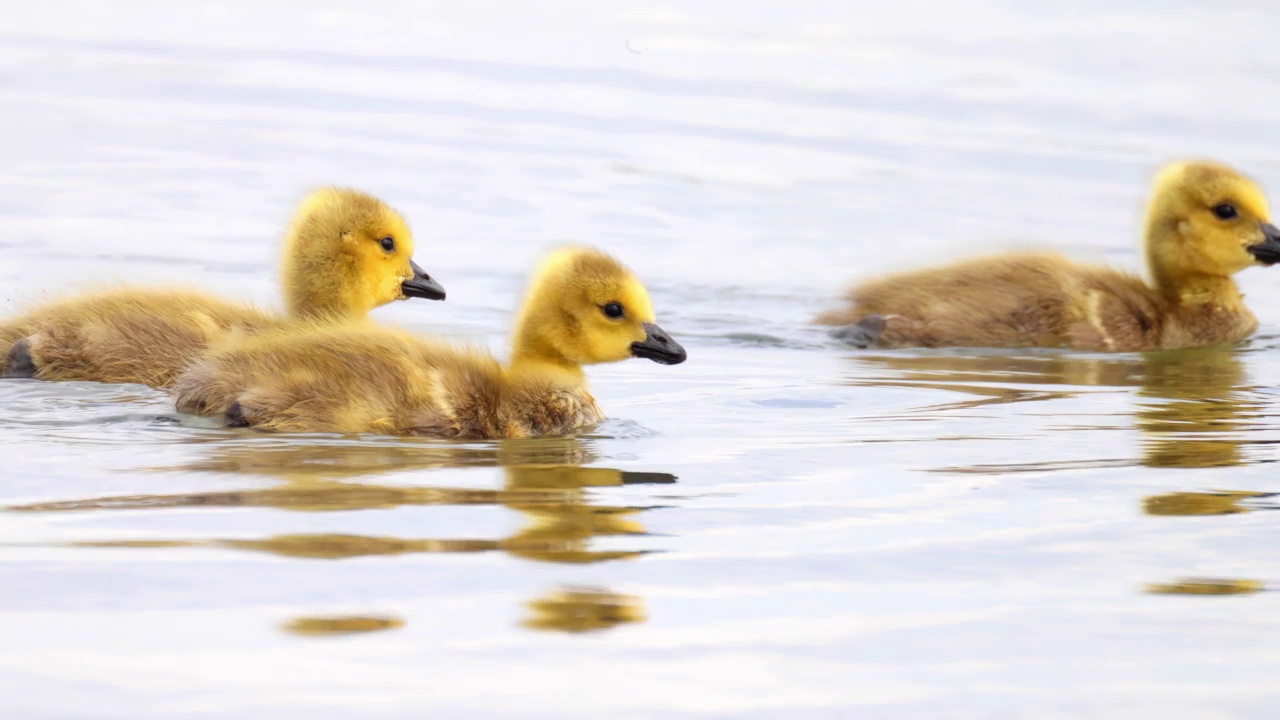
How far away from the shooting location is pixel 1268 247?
1096cm

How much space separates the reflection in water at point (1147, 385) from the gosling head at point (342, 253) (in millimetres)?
1925

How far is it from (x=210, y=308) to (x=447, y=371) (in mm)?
1465

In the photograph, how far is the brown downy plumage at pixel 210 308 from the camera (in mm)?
7961

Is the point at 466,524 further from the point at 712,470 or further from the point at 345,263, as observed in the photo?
the point at 345,263

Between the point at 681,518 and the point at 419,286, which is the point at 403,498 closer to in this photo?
the point at 681,518

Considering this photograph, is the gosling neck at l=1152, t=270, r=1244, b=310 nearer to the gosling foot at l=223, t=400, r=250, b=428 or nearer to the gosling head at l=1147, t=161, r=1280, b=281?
the gosling head at l=1147, t=161, r=1280, b=281

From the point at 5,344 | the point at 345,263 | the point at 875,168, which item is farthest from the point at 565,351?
the point at 875,168

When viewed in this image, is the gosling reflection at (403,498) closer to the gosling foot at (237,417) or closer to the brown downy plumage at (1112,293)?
the gosling foot at (237,417)

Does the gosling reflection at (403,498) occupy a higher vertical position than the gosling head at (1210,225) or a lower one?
lower

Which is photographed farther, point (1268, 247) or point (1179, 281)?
point (1179, 281)

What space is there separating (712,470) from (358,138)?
1118 centimetres

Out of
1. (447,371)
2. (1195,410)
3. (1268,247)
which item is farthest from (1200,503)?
(1268,247)

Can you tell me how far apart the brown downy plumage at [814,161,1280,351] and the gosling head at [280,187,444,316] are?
105 inches

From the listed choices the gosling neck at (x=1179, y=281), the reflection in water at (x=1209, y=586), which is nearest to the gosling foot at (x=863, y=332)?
the gosling neck at (x=1179, y=281)
